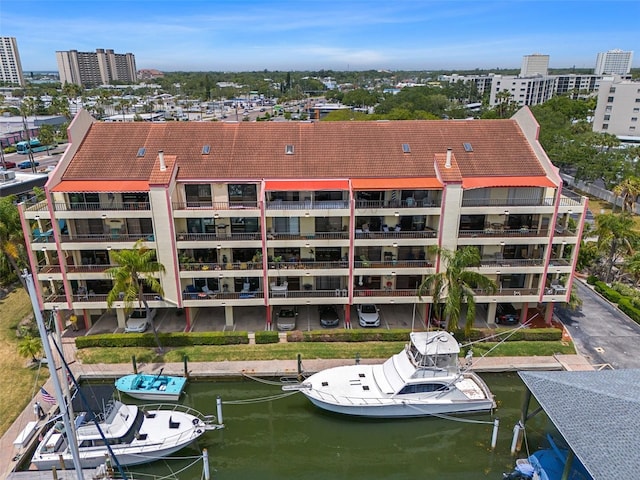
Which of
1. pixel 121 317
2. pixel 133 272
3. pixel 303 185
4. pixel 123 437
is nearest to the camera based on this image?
pixel 123 437

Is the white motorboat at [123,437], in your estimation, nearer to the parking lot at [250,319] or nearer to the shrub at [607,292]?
the parking lot at [250,319]

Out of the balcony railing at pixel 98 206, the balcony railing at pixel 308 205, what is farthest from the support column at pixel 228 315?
the balcony railing at pixel 98 206

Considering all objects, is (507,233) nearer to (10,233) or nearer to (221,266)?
(221,266)

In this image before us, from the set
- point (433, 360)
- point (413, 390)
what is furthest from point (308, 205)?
point (413, 390)

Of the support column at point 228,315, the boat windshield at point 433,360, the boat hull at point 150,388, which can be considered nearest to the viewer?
the boat windshield at point 433,360

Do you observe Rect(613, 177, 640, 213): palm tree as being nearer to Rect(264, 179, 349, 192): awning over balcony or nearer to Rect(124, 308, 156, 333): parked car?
Rect(264, 179, 349, 192): awning over balcony

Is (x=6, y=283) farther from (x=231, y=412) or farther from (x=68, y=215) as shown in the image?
(x=231, y=412)
